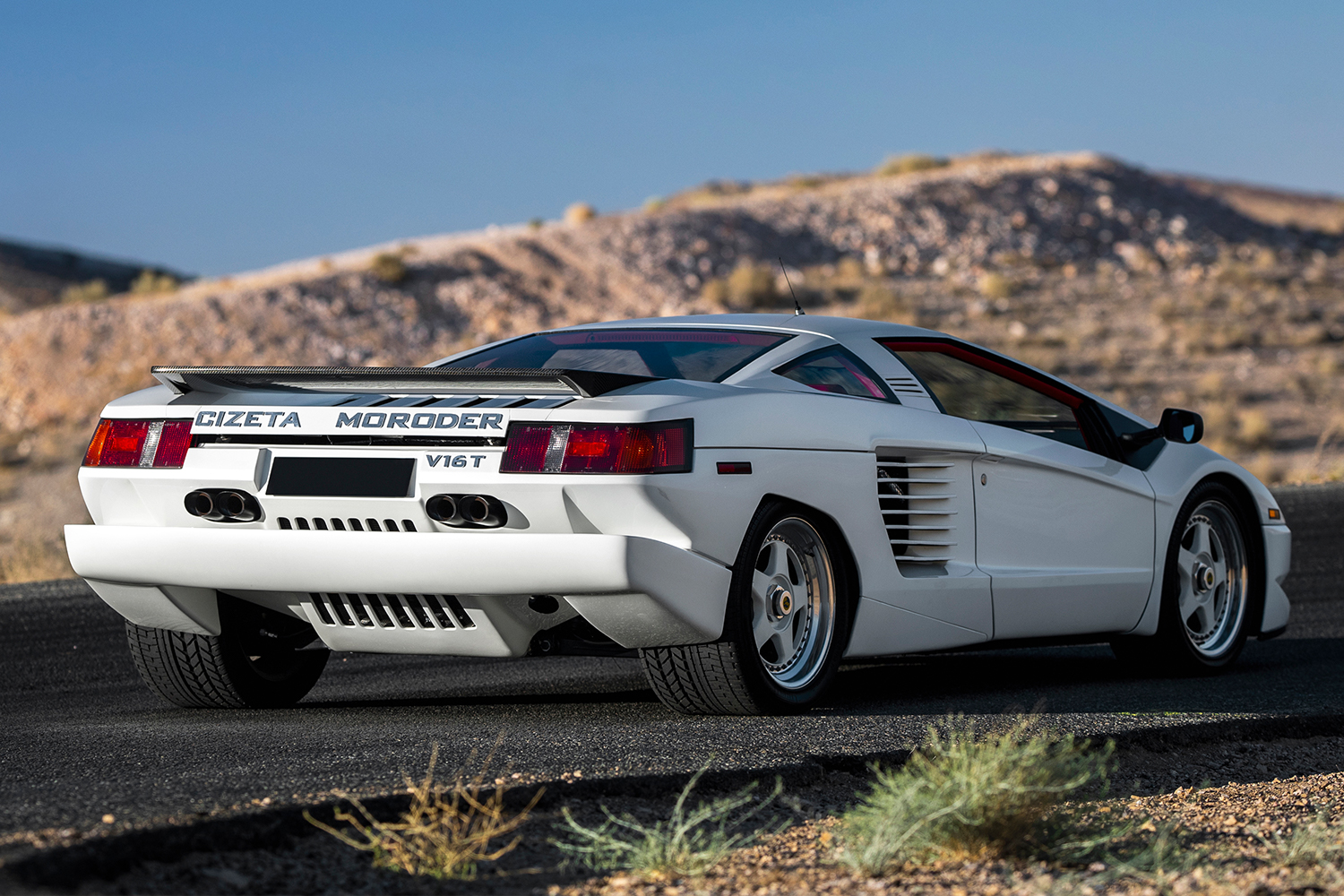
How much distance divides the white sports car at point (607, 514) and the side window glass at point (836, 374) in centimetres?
1

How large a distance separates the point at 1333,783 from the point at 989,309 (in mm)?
Result: 36257

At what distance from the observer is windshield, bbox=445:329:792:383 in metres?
5.67

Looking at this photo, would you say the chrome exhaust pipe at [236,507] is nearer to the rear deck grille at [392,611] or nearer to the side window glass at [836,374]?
the rear deck grille at [392,611]

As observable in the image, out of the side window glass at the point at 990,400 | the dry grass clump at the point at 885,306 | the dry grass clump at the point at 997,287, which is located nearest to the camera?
the side window glass at the point at 990,400

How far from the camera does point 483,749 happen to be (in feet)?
15.5

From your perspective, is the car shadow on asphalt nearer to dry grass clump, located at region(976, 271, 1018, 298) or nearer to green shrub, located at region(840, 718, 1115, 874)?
green shrub, located at region(840, 718, 1115, 874)

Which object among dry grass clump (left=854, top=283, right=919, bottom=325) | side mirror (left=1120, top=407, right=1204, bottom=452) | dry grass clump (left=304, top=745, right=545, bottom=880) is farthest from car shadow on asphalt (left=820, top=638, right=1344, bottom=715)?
dry grass clump (left=854, top=283, right=919, bottom=325)

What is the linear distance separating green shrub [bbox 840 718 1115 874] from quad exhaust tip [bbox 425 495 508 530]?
5.16ft

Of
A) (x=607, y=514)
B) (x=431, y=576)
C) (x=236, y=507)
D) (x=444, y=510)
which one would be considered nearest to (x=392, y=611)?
(x=431, y=576)

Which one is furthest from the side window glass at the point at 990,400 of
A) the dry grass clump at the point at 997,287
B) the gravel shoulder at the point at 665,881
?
the dry grass clump at the point at 997,287

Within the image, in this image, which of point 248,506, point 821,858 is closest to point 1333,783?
point 821,858

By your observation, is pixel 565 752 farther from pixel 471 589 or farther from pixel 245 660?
pixel 245 660

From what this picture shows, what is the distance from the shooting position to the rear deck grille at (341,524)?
16.1ft

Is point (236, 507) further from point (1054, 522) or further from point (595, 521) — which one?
point (1054, 522)
